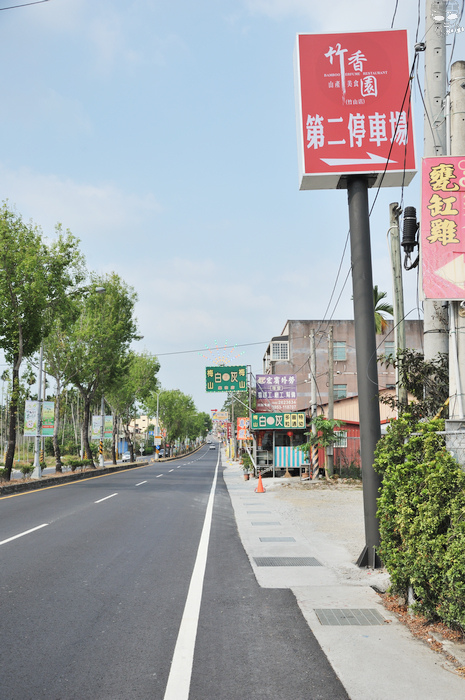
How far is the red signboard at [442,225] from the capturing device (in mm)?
6406

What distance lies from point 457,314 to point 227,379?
31.4m

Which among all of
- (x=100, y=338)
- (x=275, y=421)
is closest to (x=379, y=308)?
(x=275, y=421)

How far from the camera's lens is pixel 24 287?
25.3m

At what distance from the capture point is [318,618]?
19.8 feet

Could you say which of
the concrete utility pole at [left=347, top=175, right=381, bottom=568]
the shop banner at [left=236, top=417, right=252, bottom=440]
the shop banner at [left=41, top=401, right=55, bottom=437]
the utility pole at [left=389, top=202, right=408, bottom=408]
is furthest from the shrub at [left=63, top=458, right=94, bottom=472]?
the concrete utility pole at [left=347, top=175, right=381, bottom=568]

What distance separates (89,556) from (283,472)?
26710mm

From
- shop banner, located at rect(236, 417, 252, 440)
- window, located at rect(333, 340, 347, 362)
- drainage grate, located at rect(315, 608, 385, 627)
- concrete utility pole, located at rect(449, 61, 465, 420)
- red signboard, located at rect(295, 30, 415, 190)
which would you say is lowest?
drainage grate, located at rect(315, 608, 385, 627)

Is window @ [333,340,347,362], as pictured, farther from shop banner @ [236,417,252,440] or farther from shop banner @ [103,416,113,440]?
shop banner @ [103,416,113,440]

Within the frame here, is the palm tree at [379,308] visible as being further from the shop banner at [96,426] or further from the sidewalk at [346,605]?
the shop banner at [96,426]

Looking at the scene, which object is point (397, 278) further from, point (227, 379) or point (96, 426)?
point (96, 426)

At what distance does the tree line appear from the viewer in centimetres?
2522

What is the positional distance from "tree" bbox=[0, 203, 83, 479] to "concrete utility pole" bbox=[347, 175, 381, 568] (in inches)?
742

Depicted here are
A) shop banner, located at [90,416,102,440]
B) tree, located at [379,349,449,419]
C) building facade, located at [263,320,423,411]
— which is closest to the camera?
tree, located at [379,349,449,419]

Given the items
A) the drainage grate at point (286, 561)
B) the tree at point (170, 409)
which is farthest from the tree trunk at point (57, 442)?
the tree at point (170, 409)
